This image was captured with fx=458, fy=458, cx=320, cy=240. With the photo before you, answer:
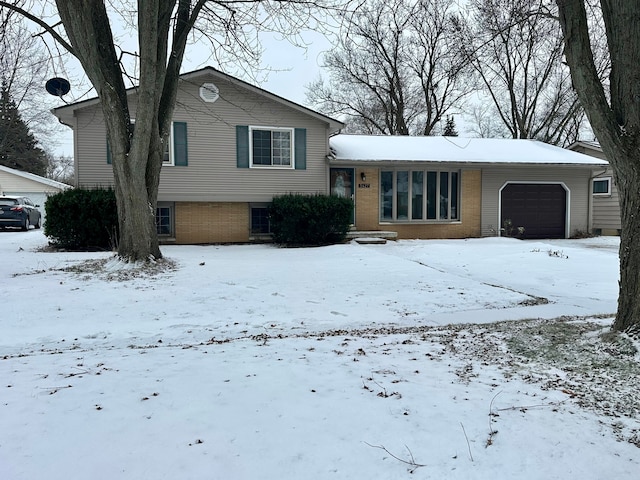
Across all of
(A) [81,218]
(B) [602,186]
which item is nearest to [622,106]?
(A) [81,218]

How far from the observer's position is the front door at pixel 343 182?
53.7 ft

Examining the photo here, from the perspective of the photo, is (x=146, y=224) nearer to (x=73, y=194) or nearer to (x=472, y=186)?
(x=73, y=194)

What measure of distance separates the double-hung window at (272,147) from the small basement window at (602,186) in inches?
556

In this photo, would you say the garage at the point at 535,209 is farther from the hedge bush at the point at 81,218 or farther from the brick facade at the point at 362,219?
the hedge bush at the point at 81,218

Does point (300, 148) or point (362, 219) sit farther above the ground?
point (300, 148)

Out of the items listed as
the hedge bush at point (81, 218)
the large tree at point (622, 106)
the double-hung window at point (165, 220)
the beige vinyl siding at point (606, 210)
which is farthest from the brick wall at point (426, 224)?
the large tree at point (622, 106)

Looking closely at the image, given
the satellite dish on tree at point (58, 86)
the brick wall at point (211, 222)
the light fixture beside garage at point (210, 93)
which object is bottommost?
the brick wall at point (211, 222)

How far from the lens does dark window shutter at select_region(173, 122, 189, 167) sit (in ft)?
48.1

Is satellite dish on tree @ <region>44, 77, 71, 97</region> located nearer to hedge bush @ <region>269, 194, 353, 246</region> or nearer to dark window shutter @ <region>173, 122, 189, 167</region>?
dark window shutter @ <region>173, 122, 189, 167</region>

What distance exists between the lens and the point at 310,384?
3.42 metres

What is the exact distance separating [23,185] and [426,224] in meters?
27.4

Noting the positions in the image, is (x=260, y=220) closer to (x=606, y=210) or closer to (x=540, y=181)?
(x=540, y=181)

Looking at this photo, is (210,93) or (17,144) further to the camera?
(17,144)

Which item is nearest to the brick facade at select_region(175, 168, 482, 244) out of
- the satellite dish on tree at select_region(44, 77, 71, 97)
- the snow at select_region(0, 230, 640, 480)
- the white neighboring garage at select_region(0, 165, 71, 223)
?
the satellite dish on tree at select_region(44, 77, 71, 97)
